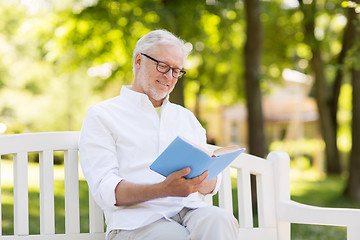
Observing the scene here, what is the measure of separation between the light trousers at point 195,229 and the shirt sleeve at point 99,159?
20cm

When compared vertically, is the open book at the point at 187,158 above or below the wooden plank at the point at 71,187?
above

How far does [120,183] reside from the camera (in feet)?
8.68

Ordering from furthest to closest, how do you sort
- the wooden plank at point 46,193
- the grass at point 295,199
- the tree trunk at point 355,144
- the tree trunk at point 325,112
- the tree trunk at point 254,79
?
the tree trunk at point 325,112 → the tree trunk at point 355,144 → the tree trunk at point 254,79 → the grass at point 295,199 → the wooden plank at point 46,193

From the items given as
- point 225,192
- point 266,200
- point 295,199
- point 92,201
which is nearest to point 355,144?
point 295,199

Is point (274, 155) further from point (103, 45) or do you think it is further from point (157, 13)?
point (103, 45)

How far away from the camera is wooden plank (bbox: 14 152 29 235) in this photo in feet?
9.66

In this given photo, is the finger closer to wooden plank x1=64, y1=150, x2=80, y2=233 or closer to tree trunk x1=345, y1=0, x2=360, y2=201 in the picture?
wooden plank x1=64, y1=150, x2=80, y2=233

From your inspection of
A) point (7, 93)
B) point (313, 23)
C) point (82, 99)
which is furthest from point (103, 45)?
point (7, 93)

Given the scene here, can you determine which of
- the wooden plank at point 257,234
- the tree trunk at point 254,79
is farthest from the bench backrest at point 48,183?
the tree trunk at point 254,79

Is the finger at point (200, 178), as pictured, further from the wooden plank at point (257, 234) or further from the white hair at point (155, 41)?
the wooden plank at point (257, 234)

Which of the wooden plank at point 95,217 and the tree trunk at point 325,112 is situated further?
the tree trunk at point 325,112

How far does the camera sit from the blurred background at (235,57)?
868 cm

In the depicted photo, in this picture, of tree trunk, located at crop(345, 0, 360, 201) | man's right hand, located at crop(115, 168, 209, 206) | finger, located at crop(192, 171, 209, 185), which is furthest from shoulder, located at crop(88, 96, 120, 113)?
tree trunk, located at crop(345, 0, 360, 201)

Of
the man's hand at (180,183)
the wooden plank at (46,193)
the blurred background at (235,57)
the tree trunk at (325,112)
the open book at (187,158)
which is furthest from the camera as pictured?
the tree trunk at (325,112)
